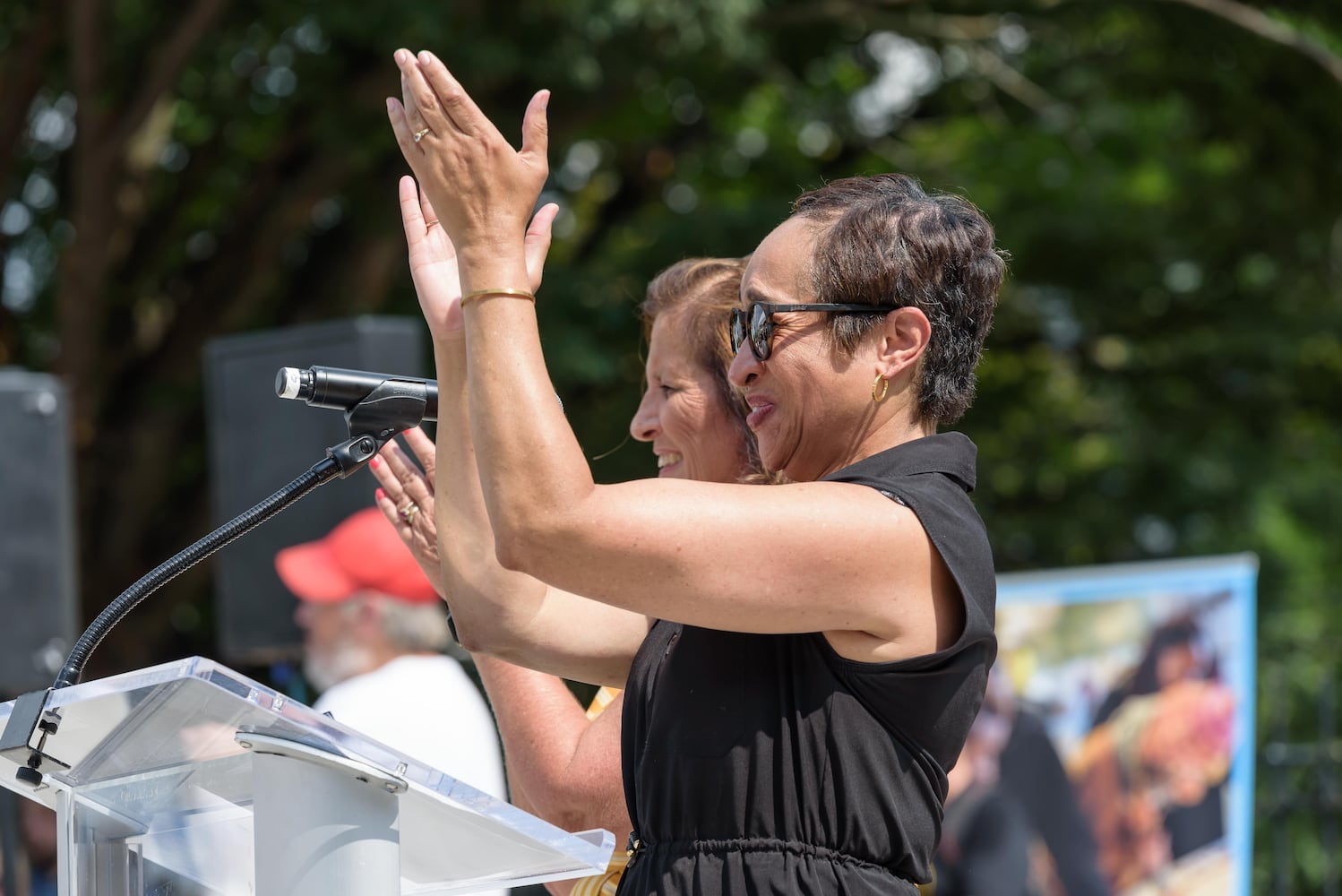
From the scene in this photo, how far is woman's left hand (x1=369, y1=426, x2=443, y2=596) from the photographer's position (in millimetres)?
2105

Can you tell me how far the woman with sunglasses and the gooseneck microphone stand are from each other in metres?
0.07

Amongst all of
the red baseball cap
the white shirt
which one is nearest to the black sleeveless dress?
the white shirt

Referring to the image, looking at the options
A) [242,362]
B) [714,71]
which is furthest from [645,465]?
[242,362]

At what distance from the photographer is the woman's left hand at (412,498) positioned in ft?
6.91

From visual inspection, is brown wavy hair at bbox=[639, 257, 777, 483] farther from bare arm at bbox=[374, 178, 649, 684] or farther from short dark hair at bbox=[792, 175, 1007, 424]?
short dark hair at bbox=[792, 175, 1007, 424]

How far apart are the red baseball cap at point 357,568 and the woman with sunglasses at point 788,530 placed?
204 centimetres

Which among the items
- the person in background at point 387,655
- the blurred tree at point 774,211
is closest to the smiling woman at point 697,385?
the person in background at point 387,655

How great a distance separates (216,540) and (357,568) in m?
2.22

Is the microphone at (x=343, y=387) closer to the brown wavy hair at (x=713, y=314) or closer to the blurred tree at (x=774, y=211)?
the brown wavy hair at (x=713, y=314)

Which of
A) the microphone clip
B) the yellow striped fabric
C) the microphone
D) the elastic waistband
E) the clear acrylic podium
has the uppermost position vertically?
the microphone

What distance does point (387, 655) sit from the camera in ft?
12.1

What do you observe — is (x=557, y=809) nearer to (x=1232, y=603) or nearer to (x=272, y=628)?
(x=272, y=628)

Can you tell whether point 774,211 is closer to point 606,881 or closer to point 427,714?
point 427,714

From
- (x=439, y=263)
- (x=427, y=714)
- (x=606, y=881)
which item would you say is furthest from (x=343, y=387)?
(x=427, y=714)
